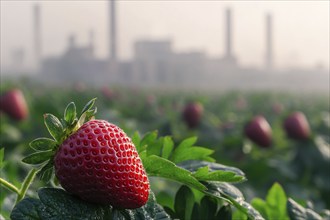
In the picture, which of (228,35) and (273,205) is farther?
(228,35)

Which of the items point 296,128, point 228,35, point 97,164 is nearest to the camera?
point 97,164

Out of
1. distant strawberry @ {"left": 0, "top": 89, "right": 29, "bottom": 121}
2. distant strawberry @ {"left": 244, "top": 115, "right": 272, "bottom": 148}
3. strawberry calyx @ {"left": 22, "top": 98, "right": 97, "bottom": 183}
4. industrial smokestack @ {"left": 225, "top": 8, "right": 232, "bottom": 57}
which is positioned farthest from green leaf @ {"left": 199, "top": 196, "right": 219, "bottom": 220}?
industrial smokestack @ {"left": 225, "top": 8, "right": 232, "bottom": 57}

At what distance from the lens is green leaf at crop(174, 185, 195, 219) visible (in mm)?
882

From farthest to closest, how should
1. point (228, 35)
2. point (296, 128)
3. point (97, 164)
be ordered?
point (228, 35) < point (296, 128) < point (97, 164)

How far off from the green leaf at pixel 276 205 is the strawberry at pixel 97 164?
A: 0.31 meters

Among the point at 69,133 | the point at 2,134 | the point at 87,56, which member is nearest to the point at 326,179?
the point at 2,134

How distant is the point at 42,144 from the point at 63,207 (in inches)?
5.5

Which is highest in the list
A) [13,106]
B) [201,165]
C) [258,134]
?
[201,165]

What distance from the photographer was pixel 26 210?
707mm

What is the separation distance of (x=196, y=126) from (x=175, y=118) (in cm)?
121

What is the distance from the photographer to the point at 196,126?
518cm

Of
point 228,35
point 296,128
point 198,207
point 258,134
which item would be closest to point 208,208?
point 198,207

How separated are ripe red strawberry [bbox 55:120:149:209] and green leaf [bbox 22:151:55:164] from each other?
19 mm

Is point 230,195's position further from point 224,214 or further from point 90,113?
point 90,113
